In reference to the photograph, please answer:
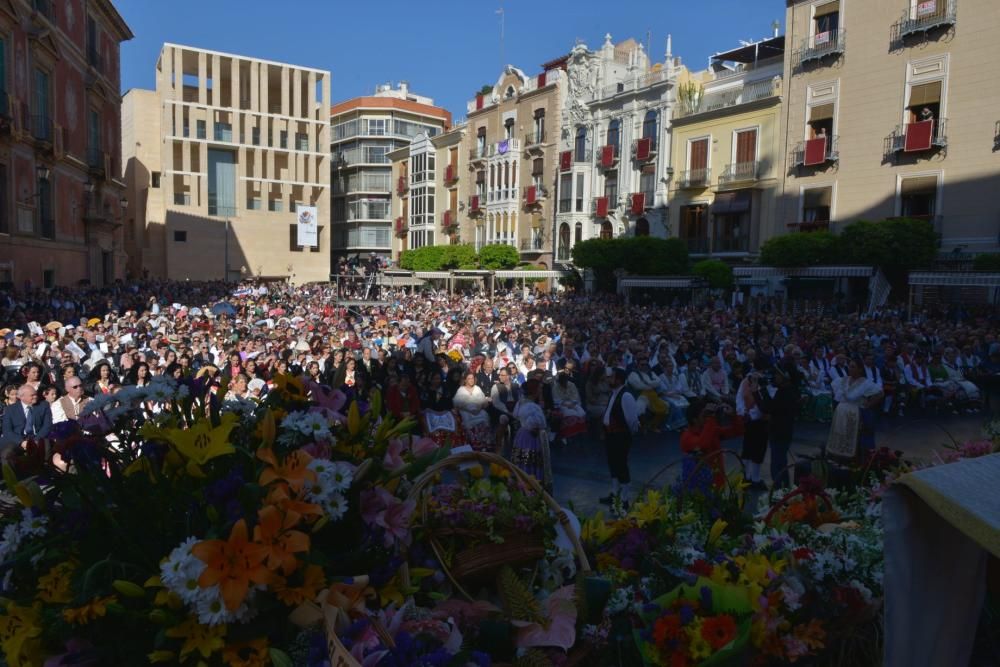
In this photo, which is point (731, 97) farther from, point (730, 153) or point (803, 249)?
point (803, 249)

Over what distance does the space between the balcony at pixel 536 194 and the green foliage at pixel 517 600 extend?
1856 inches

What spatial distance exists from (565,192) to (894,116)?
20724 mm

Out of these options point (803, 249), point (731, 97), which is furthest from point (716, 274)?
point (731, 97)

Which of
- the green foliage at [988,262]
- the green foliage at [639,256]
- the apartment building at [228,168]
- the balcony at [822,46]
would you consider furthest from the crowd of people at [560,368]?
the apartment building at [228,168]

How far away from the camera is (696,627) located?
2215mm

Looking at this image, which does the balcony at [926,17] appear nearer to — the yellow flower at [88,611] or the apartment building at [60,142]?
the apartment building at [60,142]

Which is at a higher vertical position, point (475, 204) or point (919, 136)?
point (919, 136)

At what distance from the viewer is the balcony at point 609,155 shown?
137ft

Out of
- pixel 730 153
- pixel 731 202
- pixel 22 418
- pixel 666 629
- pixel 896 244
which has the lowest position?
pixel 22 418

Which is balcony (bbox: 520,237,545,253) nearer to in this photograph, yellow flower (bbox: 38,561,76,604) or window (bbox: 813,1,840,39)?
window (bbox: 813,1,840,39)

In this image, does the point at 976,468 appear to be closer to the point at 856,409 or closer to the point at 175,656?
the point at 175,656

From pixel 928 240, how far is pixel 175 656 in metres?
30.0

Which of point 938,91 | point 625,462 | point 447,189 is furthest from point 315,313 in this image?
point 447,189

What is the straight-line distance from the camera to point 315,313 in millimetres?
23734
